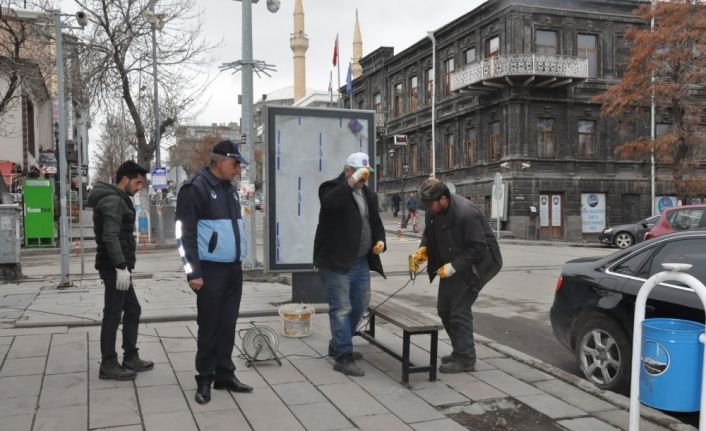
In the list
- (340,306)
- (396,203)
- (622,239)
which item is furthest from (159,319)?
(396,203)

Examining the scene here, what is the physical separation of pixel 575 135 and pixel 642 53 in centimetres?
600

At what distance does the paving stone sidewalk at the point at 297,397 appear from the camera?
4.38 meters

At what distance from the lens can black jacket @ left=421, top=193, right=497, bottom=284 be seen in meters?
5.49

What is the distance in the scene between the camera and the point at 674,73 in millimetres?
27125

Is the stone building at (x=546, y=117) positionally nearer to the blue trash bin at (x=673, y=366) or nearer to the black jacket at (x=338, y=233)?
the black jacket at (x=338, y=233)

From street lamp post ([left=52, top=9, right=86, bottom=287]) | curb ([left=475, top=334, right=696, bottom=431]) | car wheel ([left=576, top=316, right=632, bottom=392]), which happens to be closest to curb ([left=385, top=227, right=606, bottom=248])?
street lamp post ([left=52, top=9, right=86, bottom=287])

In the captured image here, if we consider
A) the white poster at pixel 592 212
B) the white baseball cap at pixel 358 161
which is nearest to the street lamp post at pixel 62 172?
the white baseball cap at pixel 358 161

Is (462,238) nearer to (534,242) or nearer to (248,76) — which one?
(248,76)

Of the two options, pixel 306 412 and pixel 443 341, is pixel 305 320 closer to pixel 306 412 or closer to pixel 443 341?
pixel 443 341

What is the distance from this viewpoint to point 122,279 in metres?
5.05

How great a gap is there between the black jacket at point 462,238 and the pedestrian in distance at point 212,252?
187cm

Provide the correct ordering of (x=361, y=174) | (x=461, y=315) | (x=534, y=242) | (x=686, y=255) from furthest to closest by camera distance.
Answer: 1. (x=534, y=242)
2. (x=461, y=315)
3. (x=686, y=255)
4. (x=361, y=174)

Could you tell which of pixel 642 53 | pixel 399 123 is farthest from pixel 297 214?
pixel 399 123

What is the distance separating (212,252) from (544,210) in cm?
2839
